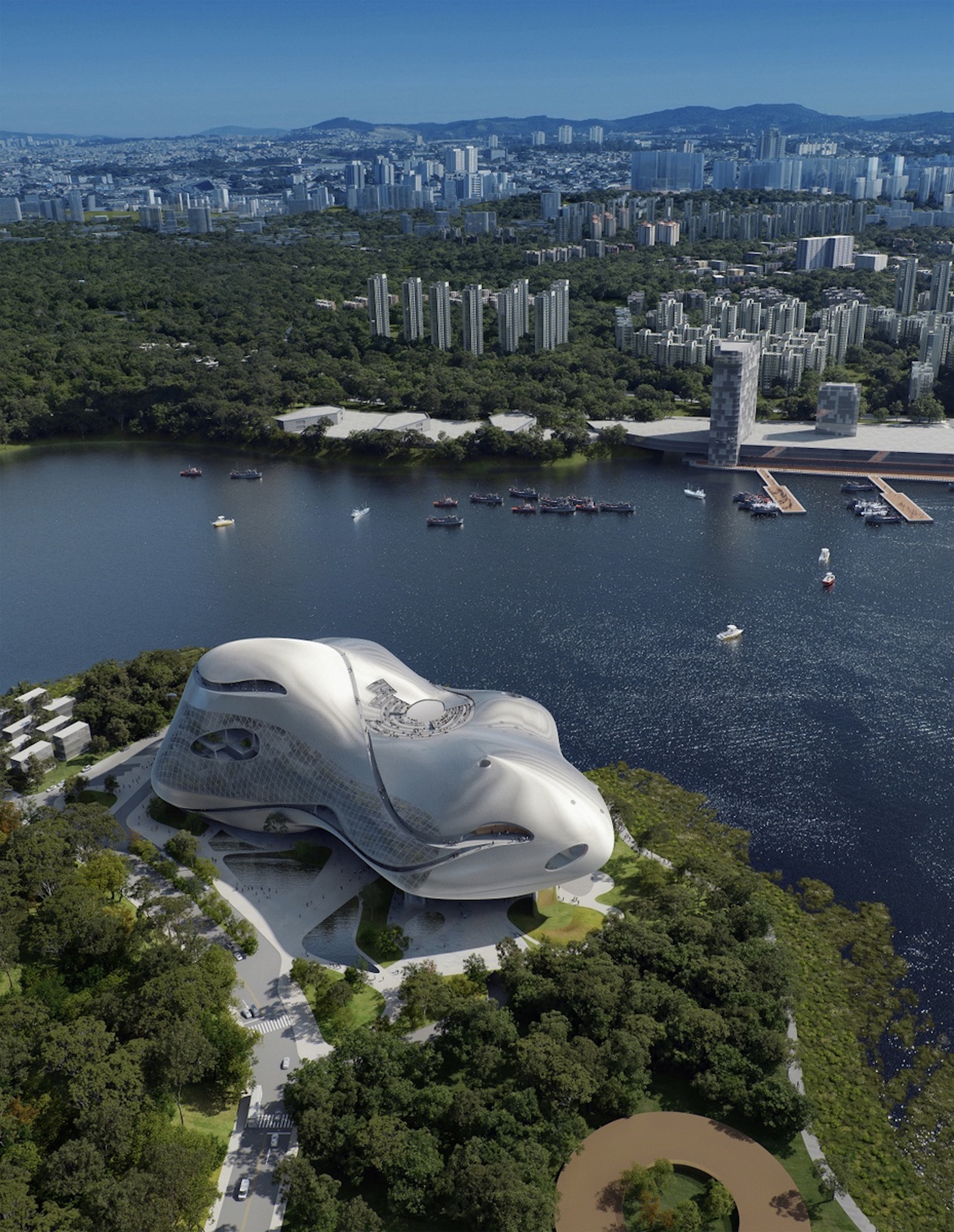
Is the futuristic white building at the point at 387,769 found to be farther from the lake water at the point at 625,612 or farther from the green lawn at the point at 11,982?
the lake water at the point at 625,612

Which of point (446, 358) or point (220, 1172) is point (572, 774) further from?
point (446, 358)

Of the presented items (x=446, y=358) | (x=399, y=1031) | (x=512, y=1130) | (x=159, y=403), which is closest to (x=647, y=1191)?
(x=512, y=1130)

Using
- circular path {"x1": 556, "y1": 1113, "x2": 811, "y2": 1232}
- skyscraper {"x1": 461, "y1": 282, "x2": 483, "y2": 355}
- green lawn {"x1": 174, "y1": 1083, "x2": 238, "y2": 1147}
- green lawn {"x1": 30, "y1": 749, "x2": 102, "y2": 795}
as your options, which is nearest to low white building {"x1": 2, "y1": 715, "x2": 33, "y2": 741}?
green lawn {"x1": 30, "y1": 749, "x2": 102, "y2": 795}

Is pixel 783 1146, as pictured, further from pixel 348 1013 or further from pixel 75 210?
pixel 75 210

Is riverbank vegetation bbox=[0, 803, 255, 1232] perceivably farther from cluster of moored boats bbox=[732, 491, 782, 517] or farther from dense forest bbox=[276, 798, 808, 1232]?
cluster of moored boats bbox=[732, 491, 782, 517]

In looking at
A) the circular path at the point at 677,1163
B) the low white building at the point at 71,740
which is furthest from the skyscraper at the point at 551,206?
the circular path at the point at 677,1163

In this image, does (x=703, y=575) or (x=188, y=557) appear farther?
(x=188, y=557)
